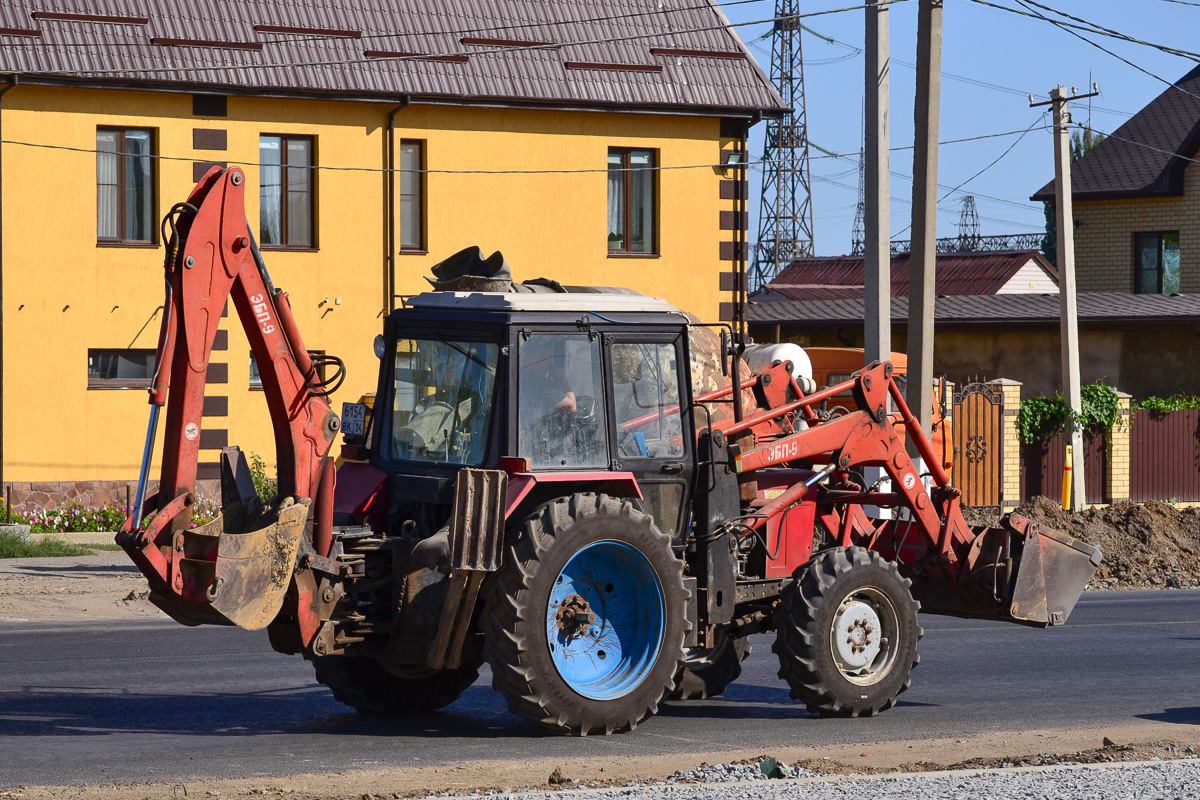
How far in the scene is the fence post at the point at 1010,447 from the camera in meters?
28.5

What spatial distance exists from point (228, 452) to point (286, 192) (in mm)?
17244

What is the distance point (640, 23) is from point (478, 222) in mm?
4664

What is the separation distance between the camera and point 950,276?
156 feet

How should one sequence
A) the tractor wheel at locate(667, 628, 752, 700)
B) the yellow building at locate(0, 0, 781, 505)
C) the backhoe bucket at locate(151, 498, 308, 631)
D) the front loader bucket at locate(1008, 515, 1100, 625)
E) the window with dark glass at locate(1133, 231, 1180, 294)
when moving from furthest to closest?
the window with dark glass at locate(1133, 231, 1180, 294) < the yellow building at locate(0, 0, 781, 505) < the front loader bucket at locate(1008, 515, 1100, 625) < the tractor wheel at locate(667, 628, 752, 700) < the backhoe bucket at locate(151, 498, 308, 631)

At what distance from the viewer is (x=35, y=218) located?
24562mm

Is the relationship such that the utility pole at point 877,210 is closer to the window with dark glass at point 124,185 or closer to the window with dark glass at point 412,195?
the window with dark glass at point 412,195

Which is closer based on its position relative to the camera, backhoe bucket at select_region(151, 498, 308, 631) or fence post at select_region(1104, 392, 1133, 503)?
backhoe bucket at select_region(151, 498, 308, 631)

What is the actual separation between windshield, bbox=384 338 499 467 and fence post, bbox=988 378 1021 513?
64.6 ft

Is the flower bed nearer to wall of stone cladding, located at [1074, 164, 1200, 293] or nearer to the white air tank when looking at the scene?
the white air tank

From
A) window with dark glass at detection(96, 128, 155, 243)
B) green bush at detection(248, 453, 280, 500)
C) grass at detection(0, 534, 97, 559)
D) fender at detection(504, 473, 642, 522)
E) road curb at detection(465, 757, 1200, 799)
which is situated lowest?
road curb at detection(465, 757, 1200, 799)

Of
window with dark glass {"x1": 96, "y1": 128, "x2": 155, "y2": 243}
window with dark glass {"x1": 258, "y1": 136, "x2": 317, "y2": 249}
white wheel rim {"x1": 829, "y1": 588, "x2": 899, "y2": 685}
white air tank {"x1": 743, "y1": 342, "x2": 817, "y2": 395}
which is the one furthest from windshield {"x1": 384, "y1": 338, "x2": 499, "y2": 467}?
window with dark glass {"x1": 258, "y1": 136, "x2": 317, "y2": 249}

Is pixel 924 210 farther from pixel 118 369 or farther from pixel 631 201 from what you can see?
pixel 118 369

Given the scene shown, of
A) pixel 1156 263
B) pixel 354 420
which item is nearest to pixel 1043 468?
pixel 1156 263

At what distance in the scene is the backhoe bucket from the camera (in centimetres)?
893
